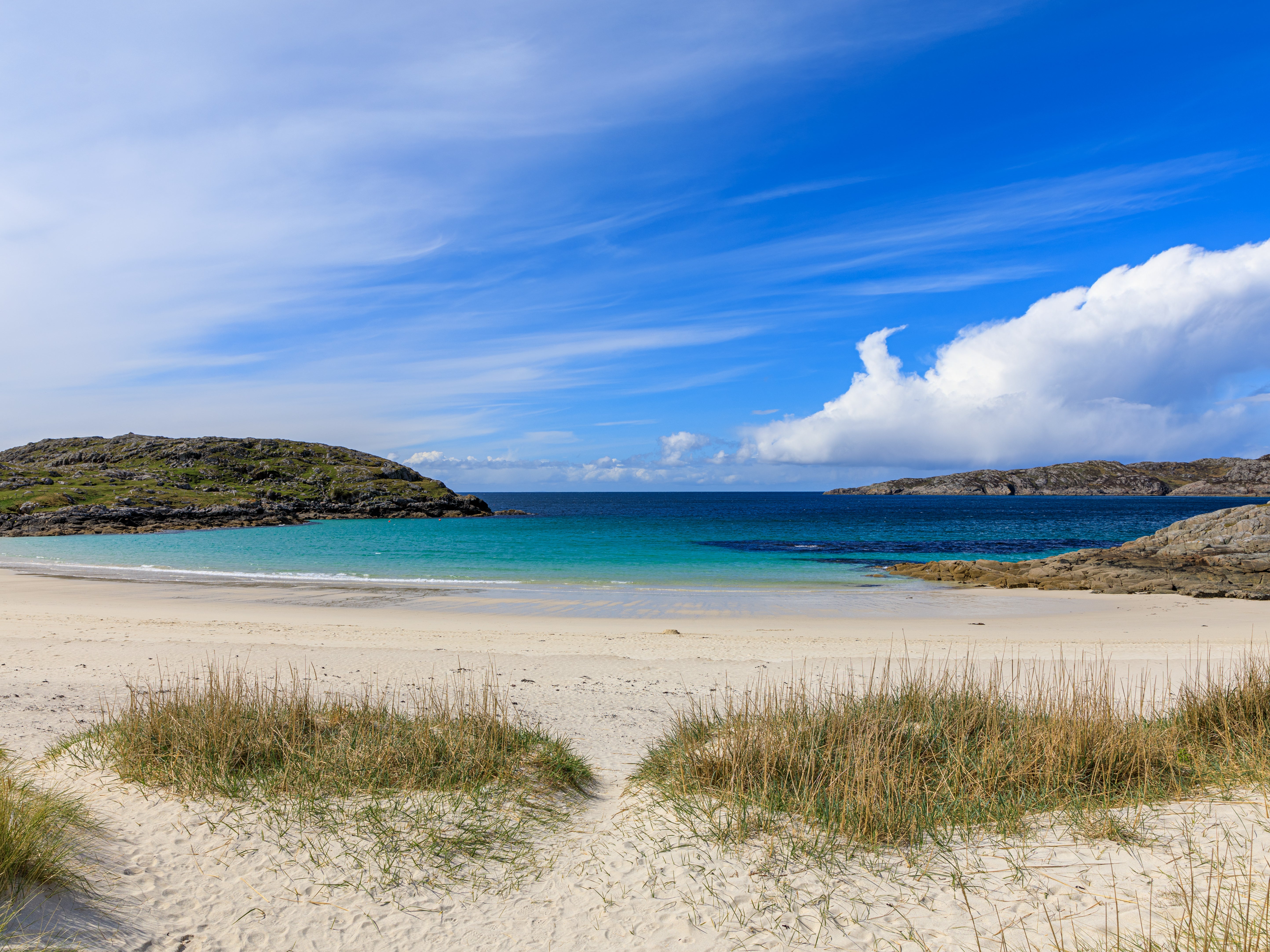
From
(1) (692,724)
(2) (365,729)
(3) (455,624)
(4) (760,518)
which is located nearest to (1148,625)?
(1) (692,724)

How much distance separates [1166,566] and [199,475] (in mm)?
129742

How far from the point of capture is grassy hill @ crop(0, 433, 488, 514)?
3617 inches

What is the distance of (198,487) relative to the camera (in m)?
107

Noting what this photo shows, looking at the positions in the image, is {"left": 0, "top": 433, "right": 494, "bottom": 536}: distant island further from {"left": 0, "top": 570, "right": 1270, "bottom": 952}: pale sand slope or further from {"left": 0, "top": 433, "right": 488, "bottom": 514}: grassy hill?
{"left": 0, "top": 570, "right": 1270, "bottom": 952}: pale sand slope

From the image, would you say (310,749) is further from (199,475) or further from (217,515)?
(199,475)

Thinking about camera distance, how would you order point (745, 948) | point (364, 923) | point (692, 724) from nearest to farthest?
point (745, 948) < point (364, 923) < point (692, 724)

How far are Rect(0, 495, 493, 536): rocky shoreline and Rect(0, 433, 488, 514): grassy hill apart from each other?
A: 2.80ft

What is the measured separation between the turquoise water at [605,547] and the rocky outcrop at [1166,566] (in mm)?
5983

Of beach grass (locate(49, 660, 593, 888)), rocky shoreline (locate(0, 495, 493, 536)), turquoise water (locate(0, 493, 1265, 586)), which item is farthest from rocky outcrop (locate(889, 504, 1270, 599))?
rocky shoreline (locate(0, 495, 493, 536))

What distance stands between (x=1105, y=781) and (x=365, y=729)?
23.8 feet

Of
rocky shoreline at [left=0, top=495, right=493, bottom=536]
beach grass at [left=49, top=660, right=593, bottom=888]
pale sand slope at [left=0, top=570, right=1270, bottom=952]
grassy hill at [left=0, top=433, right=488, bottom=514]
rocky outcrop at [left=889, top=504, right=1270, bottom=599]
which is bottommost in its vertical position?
rocky outcrop at [left=889, top=504, right=1270, bottom=599]

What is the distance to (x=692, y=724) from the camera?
7879mm

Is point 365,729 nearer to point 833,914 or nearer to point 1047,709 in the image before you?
point 833,914

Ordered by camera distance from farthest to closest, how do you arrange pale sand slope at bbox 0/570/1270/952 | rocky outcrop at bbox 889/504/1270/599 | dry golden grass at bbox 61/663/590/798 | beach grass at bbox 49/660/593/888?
rocky outcrop at bbox 889/504/1270/599
dry golden grass at bbox 61/663/590/798
beach grass at bbox 49/660/593/888
pale sand slope at bbox 0/570/1270/952
